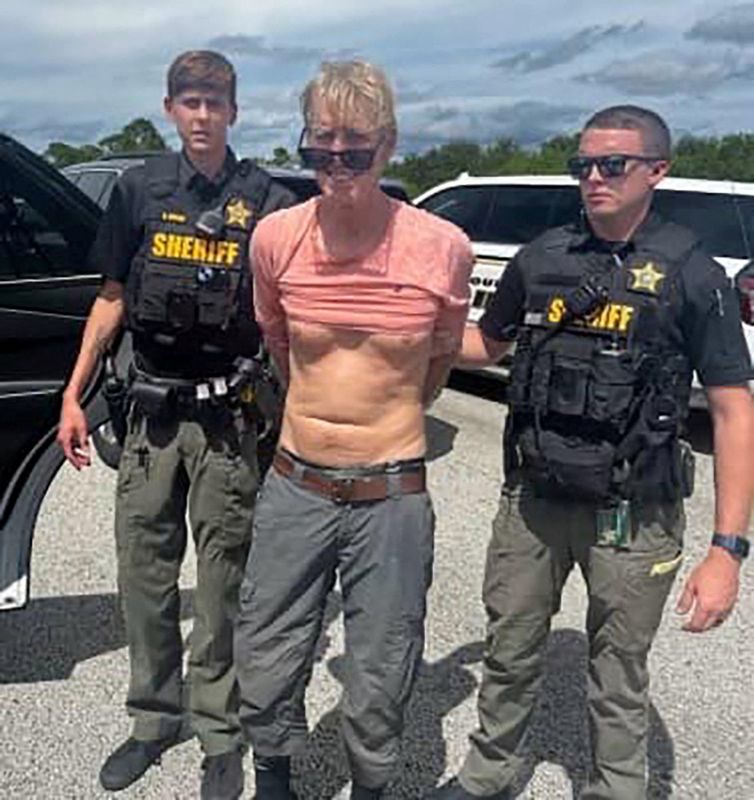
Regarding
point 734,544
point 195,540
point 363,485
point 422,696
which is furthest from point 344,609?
point 422,696

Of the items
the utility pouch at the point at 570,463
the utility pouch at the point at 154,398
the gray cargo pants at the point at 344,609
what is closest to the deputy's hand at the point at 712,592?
the utility pouch at the point at 570,463

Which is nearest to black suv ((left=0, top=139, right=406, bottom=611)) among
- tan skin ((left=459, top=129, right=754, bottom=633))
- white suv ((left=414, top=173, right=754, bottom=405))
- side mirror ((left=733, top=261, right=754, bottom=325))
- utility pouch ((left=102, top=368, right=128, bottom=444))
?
utility pouch ((left=102, top=368, right=128, bottom=444))

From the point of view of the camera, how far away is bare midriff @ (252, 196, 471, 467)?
2281 mm

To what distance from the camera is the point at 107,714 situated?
3.23 metres

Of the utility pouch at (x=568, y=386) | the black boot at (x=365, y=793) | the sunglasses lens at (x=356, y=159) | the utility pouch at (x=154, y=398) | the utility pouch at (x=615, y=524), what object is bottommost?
the black boot at (x=365, y=793)

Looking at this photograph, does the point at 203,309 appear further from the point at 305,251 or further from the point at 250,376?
the point at 305,251

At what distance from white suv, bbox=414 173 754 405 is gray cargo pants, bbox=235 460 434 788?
350cm

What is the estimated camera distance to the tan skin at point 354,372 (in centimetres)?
224

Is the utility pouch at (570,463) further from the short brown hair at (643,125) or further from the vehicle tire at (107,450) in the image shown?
the vehicle tire at (107,450)

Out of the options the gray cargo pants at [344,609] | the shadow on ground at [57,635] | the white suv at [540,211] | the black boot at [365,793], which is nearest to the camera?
the gray cargo pants at [344,609]

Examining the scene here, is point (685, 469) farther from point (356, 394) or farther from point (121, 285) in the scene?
point (121, 285)

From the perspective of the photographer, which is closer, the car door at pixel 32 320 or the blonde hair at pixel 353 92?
the blonde hair at pixel 353 92

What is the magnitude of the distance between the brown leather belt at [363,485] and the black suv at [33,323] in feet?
3.69

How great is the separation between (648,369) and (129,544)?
1.51 meters
